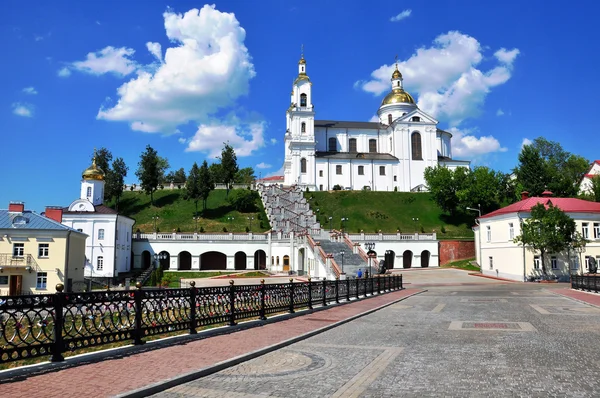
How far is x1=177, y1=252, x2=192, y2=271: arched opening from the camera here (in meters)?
59.0

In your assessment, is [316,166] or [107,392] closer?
[107,392]

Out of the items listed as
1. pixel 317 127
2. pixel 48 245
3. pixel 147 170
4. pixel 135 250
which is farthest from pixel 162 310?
pixel 317 127

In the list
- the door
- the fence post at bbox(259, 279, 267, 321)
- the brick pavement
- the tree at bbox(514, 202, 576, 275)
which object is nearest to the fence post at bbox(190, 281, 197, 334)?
the brick pavement

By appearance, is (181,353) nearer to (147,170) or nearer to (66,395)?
(66,395)

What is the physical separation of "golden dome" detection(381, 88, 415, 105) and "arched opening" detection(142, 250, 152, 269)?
6605cm

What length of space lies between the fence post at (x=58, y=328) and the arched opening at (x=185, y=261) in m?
51.4

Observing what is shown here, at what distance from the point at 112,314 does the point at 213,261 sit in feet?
172

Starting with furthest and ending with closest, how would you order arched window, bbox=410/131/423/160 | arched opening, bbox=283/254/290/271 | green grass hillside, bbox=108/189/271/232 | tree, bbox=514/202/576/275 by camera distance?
arched window, bbox=410/131/423/160
green grass hillside, bbox=108/189/271/232
arched opening, bbox=283/254/290/271
tree, bbox=514/202/576/275

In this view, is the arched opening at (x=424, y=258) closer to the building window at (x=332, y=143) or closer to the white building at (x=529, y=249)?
the white building at (x=529, y=249)

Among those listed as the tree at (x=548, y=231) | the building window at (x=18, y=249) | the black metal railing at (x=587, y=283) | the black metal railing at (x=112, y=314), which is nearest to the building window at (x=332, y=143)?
the tree at (x=548, y=231)

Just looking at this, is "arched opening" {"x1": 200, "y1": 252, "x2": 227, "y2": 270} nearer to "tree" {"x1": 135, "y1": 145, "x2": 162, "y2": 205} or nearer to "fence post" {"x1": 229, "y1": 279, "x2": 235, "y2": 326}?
"tree" {"x1": 135, "y1": 145, "x2": 162, "y2": 205}

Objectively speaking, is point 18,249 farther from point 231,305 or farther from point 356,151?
point 356,151

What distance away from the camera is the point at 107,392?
6832 millimetres

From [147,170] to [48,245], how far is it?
41.4 m
